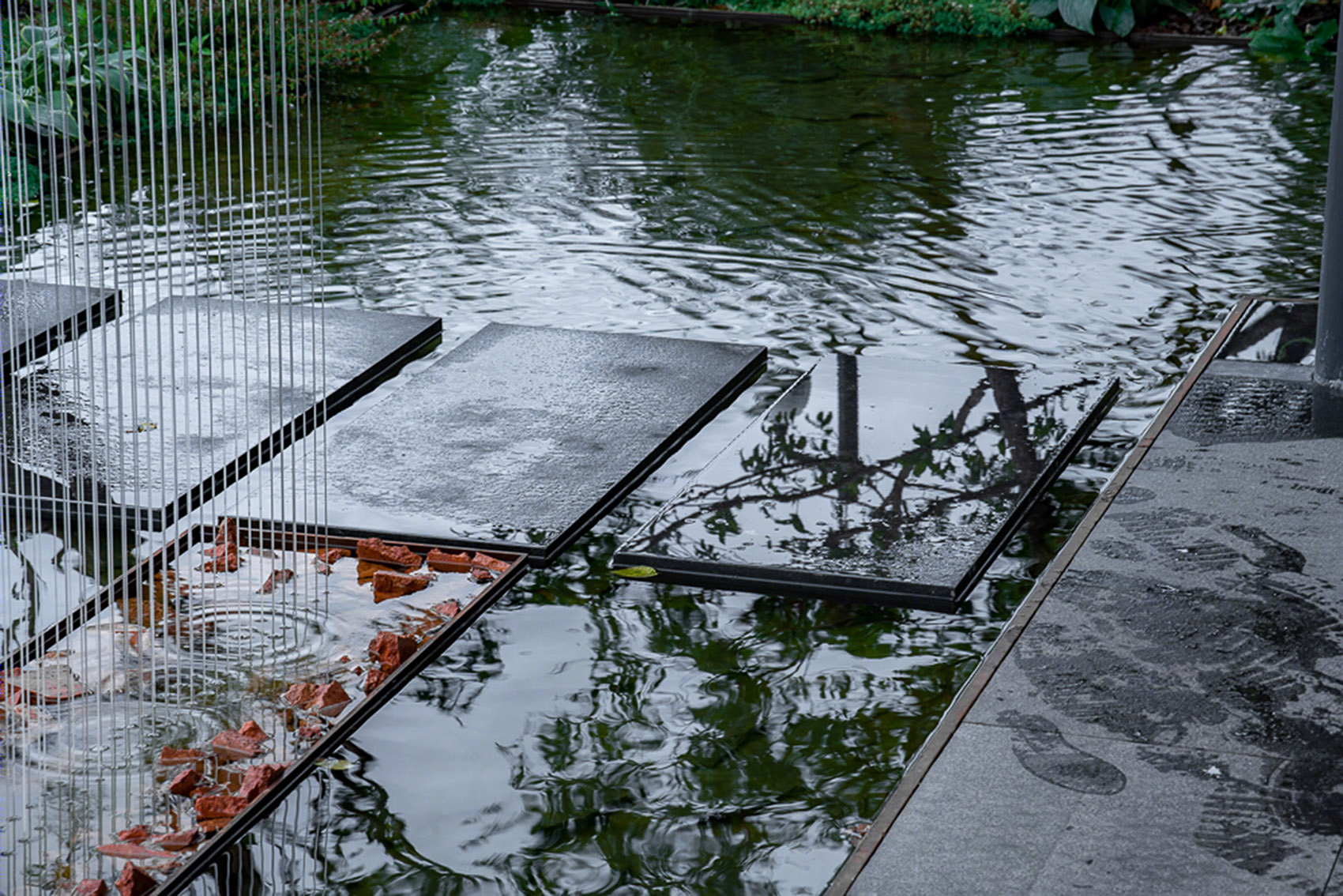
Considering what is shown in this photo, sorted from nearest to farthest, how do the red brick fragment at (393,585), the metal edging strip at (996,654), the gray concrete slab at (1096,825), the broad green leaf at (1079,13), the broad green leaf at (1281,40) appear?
the gray concrete slab at (1096,825) → the metal edging strip at (996,654) → the red brick fragment at (393,585) → the broad green leaf at (1281,40) → the broad green leaf at (1079,13)

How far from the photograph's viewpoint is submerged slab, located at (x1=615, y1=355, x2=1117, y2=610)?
431 cm

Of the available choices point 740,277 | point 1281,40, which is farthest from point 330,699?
point 1281,40

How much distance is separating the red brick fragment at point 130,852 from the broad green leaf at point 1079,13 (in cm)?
1107

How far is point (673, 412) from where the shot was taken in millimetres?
5488

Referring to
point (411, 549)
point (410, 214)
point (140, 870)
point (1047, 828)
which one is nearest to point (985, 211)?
point (410, 214)

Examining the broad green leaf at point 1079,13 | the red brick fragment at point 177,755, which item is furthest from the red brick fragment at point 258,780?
the broad green leaf at point 1079,13

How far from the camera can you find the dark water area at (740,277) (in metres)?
3.34

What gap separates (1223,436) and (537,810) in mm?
2800

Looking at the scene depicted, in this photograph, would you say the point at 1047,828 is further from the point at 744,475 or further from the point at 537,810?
the point at 744,475

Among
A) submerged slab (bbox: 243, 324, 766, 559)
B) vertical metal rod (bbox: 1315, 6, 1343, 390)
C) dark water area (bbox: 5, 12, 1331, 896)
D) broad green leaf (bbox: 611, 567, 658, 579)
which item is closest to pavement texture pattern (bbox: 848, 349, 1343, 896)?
dark water area (bbox: 5, 12, 1331, 896)

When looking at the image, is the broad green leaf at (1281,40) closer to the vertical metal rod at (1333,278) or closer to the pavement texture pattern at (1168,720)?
the vertical metal rod at (1333,278)

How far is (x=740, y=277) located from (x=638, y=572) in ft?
9.65

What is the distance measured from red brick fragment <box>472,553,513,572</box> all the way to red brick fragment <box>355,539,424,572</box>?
0.52ft

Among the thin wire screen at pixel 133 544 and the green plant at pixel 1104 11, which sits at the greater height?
the green plant at pixel 1104 11
